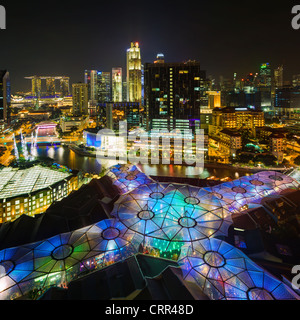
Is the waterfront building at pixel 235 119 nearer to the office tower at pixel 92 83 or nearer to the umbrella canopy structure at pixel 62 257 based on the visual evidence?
the umbrella canopy structure at pixel 62 257

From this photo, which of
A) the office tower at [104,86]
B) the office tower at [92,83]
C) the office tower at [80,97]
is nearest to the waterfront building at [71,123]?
the office tower at [80,97]

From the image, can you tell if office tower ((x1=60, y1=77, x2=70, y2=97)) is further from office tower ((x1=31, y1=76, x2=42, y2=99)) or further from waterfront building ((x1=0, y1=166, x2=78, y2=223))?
waterfront building ((x1=0, y1=166, x2=78, y2=223))

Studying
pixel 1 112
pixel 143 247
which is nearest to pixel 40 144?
pixel 1 112

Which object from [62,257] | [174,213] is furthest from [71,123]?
[62,257]
